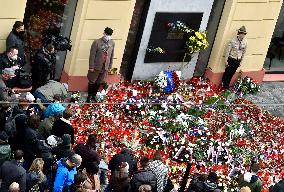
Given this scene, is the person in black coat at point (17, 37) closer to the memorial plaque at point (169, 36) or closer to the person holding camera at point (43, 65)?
the person holding camera at point (43, 65)

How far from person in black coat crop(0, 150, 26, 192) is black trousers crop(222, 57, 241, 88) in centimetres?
800

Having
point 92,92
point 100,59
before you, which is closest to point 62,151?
point 100,59

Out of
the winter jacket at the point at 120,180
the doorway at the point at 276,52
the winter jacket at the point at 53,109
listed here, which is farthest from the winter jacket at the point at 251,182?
the doorway at the point at 276,52

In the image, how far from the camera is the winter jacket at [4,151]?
13836 millimetres

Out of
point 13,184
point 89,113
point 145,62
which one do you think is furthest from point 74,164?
point 145,62

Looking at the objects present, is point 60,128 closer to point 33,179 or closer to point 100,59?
point 33,179

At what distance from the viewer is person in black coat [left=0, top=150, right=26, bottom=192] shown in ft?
43.6

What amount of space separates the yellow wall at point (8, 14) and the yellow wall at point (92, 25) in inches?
56.4

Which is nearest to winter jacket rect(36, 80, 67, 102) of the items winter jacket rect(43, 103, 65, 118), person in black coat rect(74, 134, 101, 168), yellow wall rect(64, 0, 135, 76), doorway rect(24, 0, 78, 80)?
winter jacket rect(43, 103, 65, 118)

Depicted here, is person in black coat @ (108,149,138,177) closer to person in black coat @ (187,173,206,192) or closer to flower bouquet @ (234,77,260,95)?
person in black coat @ (187,173,206,192)

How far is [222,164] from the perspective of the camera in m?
17.8

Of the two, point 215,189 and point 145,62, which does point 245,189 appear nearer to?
point 215,189

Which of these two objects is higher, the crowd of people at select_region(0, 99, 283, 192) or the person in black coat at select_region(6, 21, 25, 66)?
the person in black coat at select_region(6, 21, 25, 66)

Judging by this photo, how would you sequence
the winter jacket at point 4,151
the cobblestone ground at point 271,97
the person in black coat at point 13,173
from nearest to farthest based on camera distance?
the person in black coat at point 13,173, the winter jacket at point 4,151, the cobblestone ground at point 271,97
